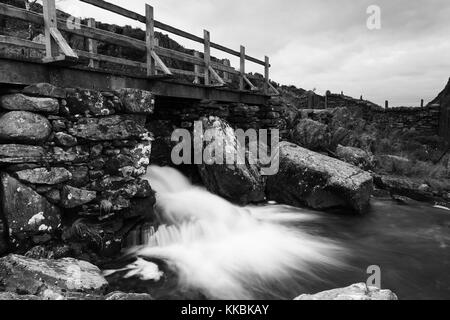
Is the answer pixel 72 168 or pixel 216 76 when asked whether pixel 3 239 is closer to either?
pixel 72 168

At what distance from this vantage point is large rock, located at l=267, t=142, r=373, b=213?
8484 millimetres

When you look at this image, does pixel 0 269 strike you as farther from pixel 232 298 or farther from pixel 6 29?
pixel 6 29

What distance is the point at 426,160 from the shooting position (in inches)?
575

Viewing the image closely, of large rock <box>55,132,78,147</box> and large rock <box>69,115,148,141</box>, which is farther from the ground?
large rock <box>69,115,148,141</box>

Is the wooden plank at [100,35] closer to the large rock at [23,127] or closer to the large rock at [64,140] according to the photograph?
the large rock at [23,127]

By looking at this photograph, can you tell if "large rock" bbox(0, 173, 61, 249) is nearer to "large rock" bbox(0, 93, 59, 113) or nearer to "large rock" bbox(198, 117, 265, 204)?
"large rock" bbox(0, 93, 59, 113)

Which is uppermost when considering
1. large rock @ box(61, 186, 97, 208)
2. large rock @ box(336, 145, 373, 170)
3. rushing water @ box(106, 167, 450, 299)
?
large rock @ box(336, 145, 373, 170)

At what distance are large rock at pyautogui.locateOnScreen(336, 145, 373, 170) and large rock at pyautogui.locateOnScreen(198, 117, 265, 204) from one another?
14.5 ft

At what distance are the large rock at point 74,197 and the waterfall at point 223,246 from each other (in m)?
1.28

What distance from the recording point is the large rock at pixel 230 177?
333 inches

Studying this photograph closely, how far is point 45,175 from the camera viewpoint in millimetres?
4723

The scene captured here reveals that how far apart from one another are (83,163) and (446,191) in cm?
1090

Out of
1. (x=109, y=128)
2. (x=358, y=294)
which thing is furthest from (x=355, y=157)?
(x=358, y=294)

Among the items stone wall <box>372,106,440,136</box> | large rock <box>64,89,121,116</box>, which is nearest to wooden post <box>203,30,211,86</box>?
large rock <box>64,89,121,116</box>
